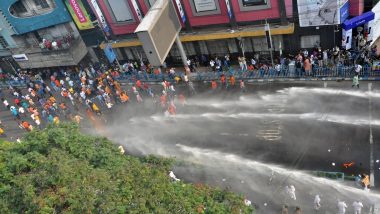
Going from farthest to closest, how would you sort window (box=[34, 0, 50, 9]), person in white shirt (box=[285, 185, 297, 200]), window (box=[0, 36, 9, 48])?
window (box=[0, 36, 9, 48])
window (box=[34, 0, 50, 9])
person in white shirt (box=[285, 185, 297, 200])

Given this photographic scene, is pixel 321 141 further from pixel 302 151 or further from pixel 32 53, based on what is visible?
pixel 32 53

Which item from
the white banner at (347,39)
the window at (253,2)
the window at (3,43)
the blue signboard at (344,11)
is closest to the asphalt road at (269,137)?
the white banner at (347,39)

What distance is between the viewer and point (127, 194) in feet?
47.8

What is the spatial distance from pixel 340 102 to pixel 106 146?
59.8 ft

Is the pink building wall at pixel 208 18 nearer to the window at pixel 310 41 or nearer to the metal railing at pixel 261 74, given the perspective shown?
the metal railing at pixel 261 74

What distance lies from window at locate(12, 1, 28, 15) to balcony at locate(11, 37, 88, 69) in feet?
15.3

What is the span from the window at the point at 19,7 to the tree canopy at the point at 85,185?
32.6 m

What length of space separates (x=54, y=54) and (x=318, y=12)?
102ft

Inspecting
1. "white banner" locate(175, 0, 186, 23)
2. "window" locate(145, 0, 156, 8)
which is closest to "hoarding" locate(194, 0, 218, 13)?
"white banner" locate(175, 0, 186, 23)

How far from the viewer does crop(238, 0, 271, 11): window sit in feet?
105

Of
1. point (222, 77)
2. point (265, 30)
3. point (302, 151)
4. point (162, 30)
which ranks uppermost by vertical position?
point (162, 30)

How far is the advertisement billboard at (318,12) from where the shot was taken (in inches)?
1150

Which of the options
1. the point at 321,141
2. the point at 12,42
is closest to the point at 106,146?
the point at 321,141

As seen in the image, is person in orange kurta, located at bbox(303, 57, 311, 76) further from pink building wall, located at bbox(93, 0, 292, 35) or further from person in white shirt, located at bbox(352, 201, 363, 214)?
person in white shirt, located at bbox(352, 201, 363, 214)
